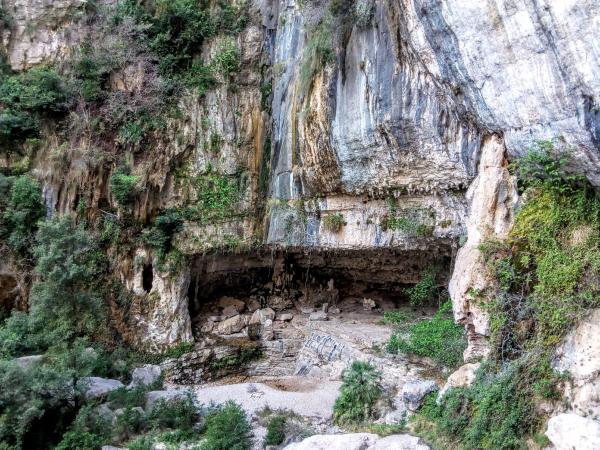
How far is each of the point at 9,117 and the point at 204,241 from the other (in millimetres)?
6793

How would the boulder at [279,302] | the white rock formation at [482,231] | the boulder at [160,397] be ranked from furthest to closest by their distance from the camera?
the boulder at [279,302] → the boulder at [160,397] → the white rock formation at [482,231]

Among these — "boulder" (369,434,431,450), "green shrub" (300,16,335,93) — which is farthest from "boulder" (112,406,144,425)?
"green shrub" (300,16,335,93)

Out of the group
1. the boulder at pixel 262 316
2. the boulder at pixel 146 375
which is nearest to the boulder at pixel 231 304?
the boulder at pixel 262 316

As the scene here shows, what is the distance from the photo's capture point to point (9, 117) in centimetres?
1295

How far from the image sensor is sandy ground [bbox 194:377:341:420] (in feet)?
35.7

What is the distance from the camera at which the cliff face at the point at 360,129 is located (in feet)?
21.2

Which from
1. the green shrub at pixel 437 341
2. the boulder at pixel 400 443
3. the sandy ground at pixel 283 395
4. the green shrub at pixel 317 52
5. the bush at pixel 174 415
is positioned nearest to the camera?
the boulder at pixel 400 443

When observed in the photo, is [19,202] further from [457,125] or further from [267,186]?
[457,125]

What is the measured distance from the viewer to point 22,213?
12.6 m

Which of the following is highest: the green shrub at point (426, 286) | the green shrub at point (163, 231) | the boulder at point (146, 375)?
the green shrub at point (163, 231)

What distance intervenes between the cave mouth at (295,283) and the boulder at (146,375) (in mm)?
2329

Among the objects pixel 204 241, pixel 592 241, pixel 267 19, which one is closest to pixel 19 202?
pixel 204 241

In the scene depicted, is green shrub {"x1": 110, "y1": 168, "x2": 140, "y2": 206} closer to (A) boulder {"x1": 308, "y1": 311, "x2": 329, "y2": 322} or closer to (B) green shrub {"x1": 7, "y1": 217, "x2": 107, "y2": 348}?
(B) green shrub {"x1": 7, "y1": 217, "x2": 107, "y2": 348}

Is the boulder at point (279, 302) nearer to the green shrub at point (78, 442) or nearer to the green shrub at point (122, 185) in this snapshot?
the green shrub at point (122, 185)
